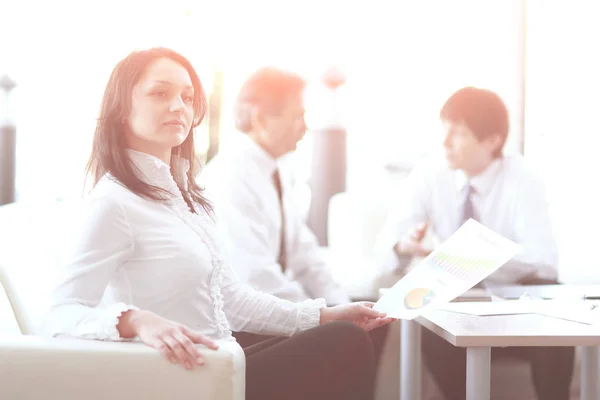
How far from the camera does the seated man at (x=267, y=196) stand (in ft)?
7.38

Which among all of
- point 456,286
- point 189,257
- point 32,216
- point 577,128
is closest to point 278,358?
point 189,257

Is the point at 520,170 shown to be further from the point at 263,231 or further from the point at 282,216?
the point at 263,231

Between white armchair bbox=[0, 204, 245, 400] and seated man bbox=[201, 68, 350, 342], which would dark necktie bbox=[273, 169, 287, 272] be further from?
white armchair bbox=[0, 204, 245, 400]

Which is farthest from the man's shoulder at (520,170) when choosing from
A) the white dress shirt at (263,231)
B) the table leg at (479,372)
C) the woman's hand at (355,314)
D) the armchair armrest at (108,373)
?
the armchair armrest at (108,373)

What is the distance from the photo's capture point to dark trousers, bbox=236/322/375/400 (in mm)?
1273

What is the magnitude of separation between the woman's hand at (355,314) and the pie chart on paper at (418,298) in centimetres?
8

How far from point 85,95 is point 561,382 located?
287 centimetres

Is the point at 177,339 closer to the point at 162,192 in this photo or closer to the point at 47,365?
the point at 47,365

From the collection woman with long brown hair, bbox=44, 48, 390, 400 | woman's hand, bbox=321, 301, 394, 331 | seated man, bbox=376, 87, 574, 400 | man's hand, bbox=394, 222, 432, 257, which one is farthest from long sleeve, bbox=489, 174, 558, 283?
woman with long brown hair, bbox=44, 48, 390, 400

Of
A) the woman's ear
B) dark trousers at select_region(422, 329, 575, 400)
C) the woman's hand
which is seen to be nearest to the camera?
the woman's hand

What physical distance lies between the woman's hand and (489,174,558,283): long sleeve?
1.02 meters

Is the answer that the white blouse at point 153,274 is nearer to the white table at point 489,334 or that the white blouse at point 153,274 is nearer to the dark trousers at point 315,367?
the dark trousers at point 315,367

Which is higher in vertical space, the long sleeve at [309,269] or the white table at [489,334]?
the white table at [489,334]

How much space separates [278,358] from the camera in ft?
4.25
